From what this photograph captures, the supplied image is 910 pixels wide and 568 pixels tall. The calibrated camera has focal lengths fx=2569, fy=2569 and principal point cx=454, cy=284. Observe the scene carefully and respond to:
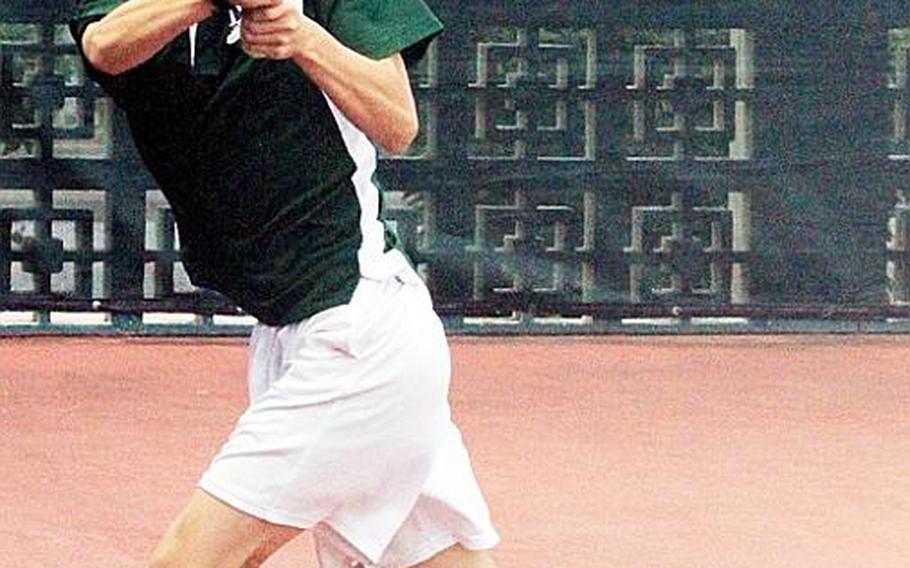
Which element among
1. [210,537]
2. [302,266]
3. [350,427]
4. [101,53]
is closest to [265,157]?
[302,266]

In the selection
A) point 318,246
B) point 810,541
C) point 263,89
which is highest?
point 263,89

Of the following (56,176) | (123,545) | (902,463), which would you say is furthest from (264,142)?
(56,176)

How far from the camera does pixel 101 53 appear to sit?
3.56 metres

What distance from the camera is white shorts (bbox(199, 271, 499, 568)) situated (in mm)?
3740

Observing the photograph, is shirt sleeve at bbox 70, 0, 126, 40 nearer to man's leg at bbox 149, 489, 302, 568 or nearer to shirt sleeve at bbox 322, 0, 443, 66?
shirt sleeve at bbox 322, 0, 443, 66

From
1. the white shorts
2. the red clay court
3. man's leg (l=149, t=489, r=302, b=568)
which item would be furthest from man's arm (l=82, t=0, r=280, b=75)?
the red clay court

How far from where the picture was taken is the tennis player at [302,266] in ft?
12.0

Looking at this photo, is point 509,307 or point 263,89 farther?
point 509,307

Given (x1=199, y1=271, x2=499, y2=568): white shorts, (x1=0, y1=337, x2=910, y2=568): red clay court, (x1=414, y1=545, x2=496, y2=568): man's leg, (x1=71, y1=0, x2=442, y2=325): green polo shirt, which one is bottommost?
(x1=0, y1=337, x2=910, y2=568): red clay court

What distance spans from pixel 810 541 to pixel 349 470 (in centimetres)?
334

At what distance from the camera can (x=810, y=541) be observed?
689 centimetres

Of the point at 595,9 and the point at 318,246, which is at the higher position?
the point at 595,9

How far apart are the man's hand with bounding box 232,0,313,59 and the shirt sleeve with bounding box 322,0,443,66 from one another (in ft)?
0.65

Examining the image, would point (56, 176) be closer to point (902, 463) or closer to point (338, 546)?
point (902, 463)
